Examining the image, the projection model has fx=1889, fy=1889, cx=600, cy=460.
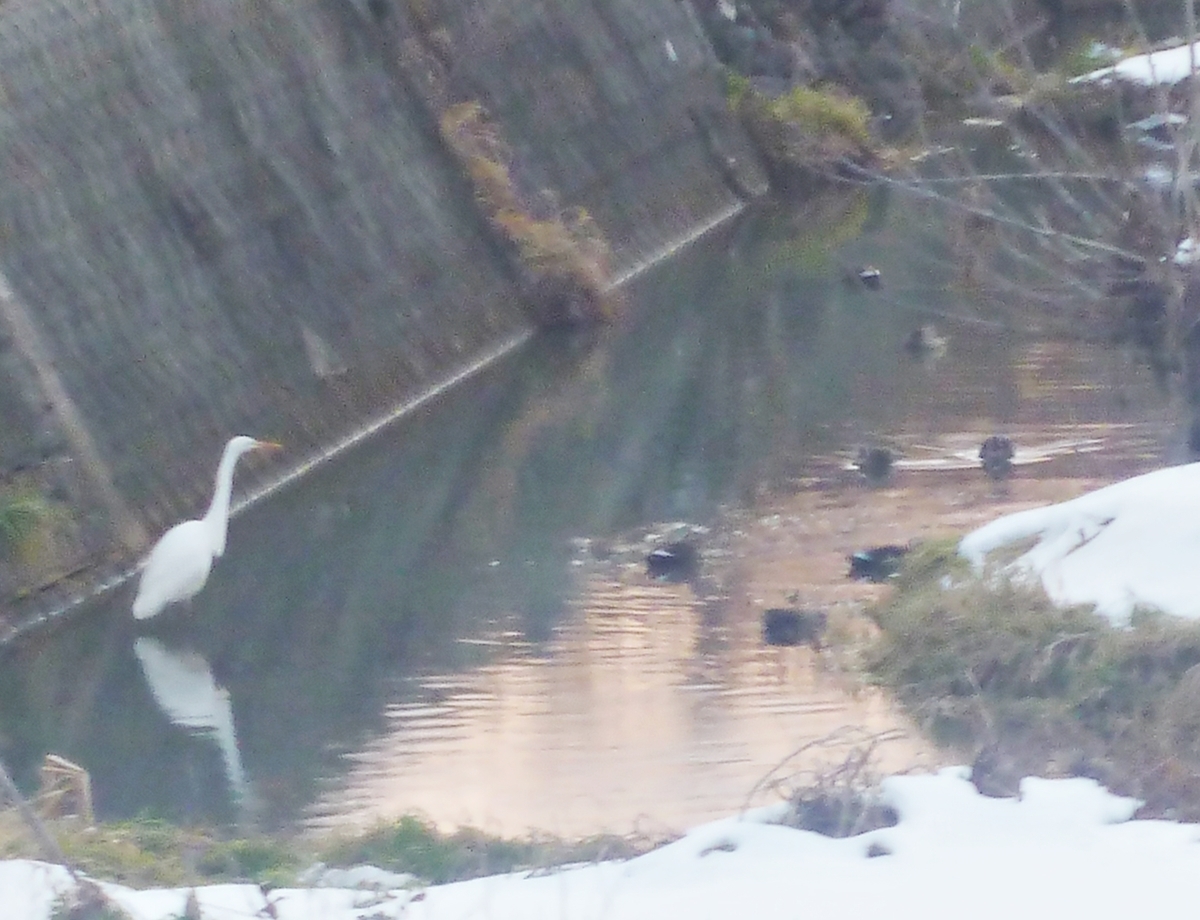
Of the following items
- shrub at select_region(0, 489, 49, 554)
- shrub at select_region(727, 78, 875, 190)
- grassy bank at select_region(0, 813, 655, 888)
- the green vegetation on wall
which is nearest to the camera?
grassy bank at select_region(0, 813, 655, 888)

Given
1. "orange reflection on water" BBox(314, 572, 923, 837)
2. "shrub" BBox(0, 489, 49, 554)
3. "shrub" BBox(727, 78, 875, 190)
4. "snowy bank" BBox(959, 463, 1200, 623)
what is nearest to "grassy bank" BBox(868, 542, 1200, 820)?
"snowy bank" BBox(959, 463, 1200, 623)

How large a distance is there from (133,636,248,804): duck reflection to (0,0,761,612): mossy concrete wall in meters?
0.92

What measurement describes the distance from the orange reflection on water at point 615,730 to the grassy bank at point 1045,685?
29 cm

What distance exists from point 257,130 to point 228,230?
42.0 inches

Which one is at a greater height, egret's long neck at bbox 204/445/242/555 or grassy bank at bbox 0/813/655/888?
egret's long neck at bbox 204/445/242/555

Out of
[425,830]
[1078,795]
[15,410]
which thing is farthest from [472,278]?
[1078,795]

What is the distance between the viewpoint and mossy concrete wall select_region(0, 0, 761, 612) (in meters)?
11.4

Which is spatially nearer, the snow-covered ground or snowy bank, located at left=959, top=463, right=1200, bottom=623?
the snow-covered ground

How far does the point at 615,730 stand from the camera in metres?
8.58

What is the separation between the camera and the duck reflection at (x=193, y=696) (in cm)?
884

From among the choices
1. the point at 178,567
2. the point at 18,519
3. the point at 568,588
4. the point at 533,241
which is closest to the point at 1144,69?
the point at 533,241

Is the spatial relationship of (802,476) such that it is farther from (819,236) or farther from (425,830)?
(819,236)

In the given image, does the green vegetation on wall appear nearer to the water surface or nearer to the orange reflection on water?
the water surface

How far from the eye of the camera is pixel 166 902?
5.48 meters
